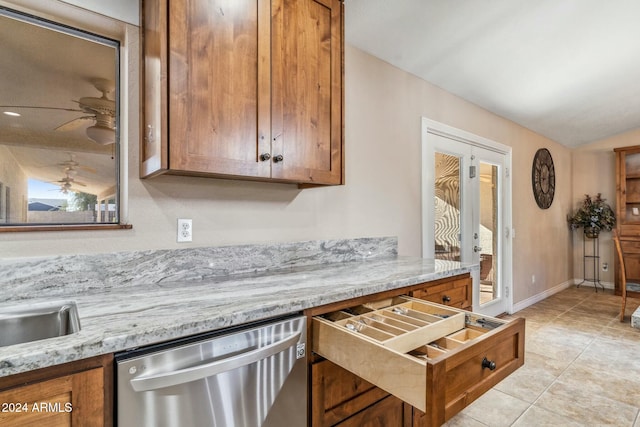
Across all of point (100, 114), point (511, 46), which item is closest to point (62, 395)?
point (100, 114)

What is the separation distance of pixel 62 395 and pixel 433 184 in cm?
276

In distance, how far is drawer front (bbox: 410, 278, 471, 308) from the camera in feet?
5.49

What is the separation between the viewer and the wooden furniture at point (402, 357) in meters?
0.91

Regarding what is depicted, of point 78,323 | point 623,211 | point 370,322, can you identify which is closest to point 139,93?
point 78,323

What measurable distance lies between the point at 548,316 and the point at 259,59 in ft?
14.0

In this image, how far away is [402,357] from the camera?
921 mm

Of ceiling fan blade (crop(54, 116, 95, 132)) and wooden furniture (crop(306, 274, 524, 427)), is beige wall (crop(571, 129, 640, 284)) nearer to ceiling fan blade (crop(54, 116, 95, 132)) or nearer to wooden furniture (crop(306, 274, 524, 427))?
wooden furniture (crop(306, 274, 524, 427))

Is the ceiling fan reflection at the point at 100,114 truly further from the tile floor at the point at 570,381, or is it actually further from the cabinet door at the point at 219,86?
the tile floor at the point at 570,381

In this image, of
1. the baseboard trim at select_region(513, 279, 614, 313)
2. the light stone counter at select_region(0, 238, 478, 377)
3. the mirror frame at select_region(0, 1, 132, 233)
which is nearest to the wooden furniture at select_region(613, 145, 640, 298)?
the baseboard trim at select_region(513, 279, 614, 313)

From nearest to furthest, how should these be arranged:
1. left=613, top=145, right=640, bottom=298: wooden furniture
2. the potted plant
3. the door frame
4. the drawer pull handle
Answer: the drawer pull handle → the door frame → left=613, top=145, right=640, bottom=298: wooden furniture → the potted plant

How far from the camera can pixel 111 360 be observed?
2.70ft

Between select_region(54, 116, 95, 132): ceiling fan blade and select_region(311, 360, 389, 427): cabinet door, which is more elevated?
select_region(54, 116, 95, 132): ceiling fan blade

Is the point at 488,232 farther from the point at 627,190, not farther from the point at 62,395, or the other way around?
the point at 62,395

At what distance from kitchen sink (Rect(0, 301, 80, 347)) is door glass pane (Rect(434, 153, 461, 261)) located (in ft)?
8.54
